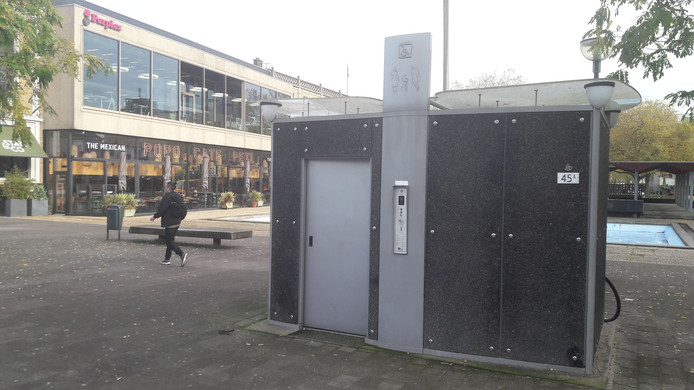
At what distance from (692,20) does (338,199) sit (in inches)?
238

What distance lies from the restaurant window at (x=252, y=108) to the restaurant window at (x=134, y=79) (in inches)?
367

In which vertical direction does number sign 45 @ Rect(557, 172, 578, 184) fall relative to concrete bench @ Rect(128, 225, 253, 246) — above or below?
above

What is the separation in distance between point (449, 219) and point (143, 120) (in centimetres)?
2375

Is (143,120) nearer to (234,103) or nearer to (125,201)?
(125,201)

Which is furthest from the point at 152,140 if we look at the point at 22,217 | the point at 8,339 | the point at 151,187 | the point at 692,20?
the point at 692,20

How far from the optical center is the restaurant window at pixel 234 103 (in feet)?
108

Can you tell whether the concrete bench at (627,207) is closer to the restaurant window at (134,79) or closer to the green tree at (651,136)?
the green tree at (651,136)

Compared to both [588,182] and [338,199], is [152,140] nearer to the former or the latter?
[338,199]

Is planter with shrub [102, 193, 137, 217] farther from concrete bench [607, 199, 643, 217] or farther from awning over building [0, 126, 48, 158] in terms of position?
concrete bench [607, 199, 643, 217]

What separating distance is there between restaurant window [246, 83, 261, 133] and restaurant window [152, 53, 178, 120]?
7.16 m

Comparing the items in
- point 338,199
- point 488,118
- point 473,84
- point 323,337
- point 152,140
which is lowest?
point 323,337

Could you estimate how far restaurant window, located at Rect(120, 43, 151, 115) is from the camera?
24.7 metres

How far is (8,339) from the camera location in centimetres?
559

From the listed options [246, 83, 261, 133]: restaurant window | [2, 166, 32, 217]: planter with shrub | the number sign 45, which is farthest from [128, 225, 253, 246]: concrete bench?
[246, 83, 261, 133]: restaurant window
